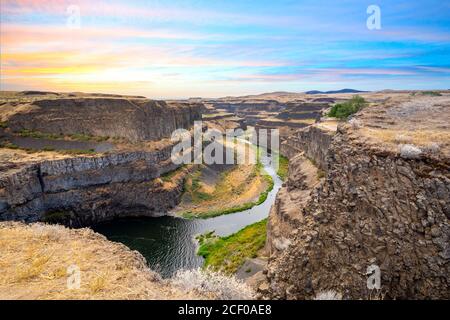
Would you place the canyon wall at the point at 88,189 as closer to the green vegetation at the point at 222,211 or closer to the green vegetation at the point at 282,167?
the green vegetation at the point at 222,211

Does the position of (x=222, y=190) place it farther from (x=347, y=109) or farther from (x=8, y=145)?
(x=8, y=145)

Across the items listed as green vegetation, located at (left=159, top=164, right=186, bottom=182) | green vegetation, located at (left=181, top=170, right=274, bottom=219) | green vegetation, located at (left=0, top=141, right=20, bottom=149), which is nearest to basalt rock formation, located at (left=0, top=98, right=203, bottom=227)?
green vegetation, located at (left=159, top=164, right=186, bottom=182)

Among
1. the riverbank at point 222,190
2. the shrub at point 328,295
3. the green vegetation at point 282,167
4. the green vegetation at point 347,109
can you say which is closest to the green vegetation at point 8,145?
the riverbank at point 222,190

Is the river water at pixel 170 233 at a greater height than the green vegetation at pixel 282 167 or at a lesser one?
lesser

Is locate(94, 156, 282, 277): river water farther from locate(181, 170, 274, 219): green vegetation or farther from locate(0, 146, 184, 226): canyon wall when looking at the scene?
locate(0, 146, 184, 226): canyon wall
